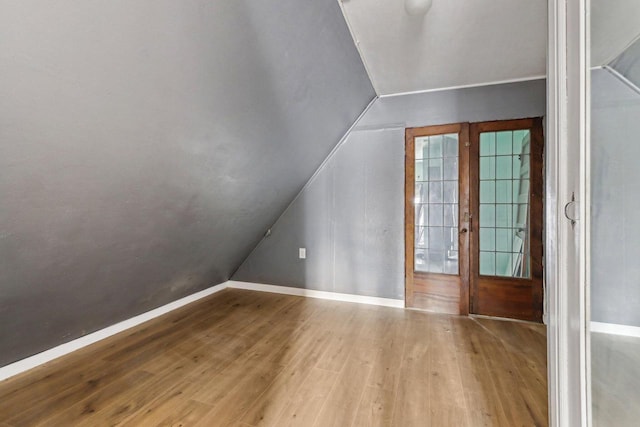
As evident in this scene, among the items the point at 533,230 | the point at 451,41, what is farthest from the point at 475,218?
the point at 451,41

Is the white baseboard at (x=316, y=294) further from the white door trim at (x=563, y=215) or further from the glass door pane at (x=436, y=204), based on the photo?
the white door trim at (x=563, y=215)

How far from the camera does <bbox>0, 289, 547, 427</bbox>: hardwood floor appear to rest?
53.7 inches

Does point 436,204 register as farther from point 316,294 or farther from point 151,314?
point 151,314

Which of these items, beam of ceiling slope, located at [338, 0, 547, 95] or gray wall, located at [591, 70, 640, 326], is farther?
beam of ceiling slope, located at [338, 0, 547, 95]

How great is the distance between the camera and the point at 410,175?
9.05 ft

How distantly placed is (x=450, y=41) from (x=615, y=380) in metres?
2.04

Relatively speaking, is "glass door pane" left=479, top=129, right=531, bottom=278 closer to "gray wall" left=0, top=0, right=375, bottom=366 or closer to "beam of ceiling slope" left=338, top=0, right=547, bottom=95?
"beam of ceiling slope" left=338, top=0, right=547, bottom=95

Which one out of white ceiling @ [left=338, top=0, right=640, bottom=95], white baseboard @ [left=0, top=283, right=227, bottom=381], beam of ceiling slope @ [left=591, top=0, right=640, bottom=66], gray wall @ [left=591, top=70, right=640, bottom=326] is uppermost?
white ceiling @ [left=338, top=0, right=640, bottom=95]

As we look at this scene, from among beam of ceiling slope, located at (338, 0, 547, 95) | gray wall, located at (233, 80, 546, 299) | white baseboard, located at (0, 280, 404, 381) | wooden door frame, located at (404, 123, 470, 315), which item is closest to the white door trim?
beam of ceiling slope, located at (338, 0, 547, 95)

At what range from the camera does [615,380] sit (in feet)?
2.41

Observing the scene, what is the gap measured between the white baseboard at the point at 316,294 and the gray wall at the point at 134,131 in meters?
1.14

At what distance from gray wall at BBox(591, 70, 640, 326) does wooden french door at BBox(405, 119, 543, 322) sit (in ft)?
6.17

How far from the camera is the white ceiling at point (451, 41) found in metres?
1.57

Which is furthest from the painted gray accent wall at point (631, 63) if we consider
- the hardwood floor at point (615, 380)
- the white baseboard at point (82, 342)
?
the white baseboard at point (82, 342)
